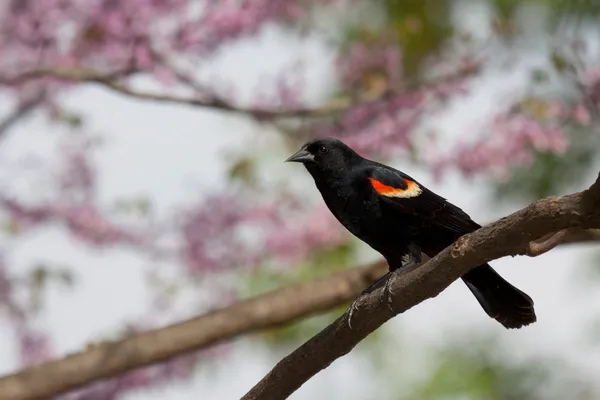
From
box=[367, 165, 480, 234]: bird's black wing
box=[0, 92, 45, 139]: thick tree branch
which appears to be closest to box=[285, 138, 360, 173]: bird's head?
box=[367, 165, 480, 234]: bird's black wing

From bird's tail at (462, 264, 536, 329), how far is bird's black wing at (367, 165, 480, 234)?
0.15 m

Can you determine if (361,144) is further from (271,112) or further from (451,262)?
(451,262)

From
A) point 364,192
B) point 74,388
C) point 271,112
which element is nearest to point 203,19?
point 271,112

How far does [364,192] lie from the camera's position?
2.73 metres

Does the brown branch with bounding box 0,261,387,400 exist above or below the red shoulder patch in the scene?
above

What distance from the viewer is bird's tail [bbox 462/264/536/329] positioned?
2.51 metres

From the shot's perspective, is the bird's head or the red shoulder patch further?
the bird's head

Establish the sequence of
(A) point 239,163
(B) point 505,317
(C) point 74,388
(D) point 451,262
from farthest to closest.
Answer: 1. (A) point 239,163
2. (C) point 74,388
3. (B) point 505,317
4. (D) point 451,262

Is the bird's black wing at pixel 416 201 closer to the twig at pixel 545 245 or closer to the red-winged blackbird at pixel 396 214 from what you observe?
the red-winged blackbird at pixel 396 214

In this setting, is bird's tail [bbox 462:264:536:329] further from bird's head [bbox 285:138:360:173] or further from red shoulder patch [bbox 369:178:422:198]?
bird's head [bbox 285:138:360:173]

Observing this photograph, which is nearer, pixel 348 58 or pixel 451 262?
pixel 451 262

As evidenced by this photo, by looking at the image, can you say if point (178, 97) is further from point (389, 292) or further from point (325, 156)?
point (389, 292)

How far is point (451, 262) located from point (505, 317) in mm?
564

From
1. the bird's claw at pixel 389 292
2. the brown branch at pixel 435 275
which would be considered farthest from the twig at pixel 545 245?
the bird's claw at pixel 389 292
